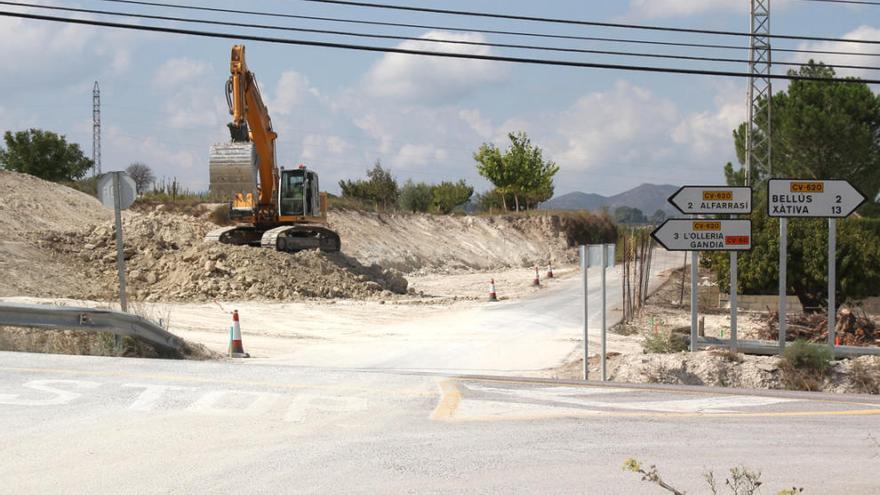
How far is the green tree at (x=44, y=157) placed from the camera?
5969cm

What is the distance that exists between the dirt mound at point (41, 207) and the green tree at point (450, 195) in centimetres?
3854

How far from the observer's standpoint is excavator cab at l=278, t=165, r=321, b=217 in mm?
32219

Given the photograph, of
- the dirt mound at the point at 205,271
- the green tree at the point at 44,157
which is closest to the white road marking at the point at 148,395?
the dirt mound at the point at 205,271

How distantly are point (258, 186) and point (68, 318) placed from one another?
1914 cm

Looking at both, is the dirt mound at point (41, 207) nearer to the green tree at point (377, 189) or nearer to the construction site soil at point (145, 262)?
the construction site soil at point (145, 262)

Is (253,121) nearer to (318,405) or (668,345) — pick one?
(668,345)

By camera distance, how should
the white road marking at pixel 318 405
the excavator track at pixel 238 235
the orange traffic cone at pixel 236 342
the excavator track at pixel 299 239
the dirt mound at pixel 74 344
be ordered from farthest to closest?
the excavator track at pixel 238 235 → the excavator track at pixel 299 239 → the orange traffic cone at pixel 236 342 → the dirt mound at pixel 74 344 → the white road marking at pixel 318 405

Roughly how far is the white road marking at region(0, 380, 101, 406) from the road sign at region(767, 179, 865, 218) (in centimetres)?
943

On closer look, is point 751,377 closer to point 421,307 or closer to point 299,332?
point 299,332

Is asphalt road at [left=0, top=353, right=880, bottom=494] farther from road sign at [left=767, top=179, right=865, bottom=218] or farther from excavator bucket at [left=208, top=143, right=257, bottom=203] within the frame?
excavator bucket at [left=208, top=143, right=257, bottom=203]

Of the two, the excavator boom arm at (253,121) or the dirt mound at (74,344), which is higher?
the excavator boom arm at (253,121)

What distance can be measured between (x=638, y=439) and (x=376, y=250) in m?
42.7

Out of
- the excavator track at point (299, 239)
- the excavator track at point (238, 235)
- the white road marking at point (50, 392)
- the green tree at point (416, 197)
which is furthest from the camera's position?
the green tree at point (416, 197)

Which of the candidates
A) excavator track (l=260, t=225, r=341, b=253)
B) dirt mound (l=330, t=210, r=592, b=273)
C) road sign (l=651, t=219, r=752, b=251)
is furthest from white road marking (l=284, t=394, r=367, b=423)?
dirt mound (l=330, t=210, r=592, b=273)
